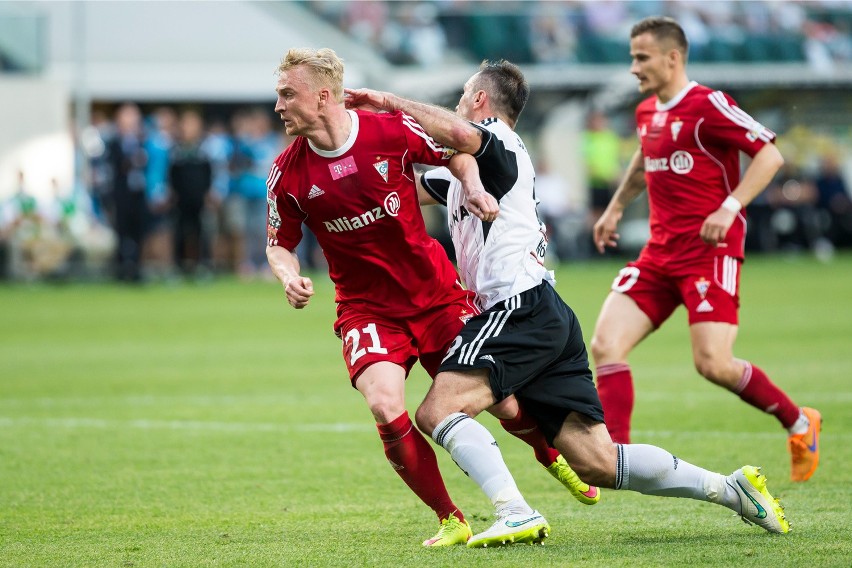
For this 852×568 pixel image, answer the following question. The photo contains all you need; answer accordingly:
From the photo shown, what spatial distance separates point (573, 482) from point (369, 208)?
5.05ft

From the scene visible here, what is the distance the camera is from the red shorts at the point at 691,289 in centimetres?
747

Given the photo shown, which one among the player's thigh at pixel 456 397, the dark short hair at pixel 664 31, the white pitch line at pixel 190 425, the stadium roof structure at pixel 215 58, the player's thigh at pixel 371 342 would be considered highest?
the stadium roof structure at pixel 215 58

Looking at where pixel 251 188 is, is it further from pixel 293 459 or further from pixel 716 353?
pixel 716 353

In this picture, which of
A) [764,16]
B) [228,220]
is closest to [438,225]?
[228,220]

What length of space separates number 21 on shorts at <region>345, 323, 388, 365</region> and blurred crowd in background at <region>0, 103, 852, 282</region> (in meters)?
16.1

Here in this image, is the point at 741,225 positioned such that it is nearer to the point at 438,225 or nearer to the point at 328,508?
the point at 328,508

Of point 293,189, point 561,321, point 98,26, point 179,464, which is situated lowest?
point 179,464

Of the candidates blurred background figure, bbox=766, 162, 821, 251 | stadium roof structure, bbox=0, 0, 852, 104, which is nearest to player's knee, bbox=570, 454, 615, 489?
stadium roof structure, bbox=0, 0, 852, 104

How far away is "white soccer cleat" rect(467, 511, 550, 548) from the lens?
5332 mm

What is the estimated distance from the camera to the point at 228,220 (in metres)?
24.2

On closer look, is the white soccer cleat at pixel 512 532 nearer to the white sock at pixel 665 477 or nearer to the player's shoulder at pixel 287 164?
the white sock at pixel 665 477

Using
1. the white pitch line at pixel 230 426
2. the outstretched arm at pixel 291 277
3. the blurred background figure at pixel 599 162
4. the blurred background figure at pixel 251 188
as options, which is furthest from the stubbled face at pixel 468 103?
the blurred background figure at pixel 599 162

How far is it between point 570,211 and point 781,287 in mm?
7377

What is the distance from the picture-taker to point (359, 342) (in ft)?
18.9
